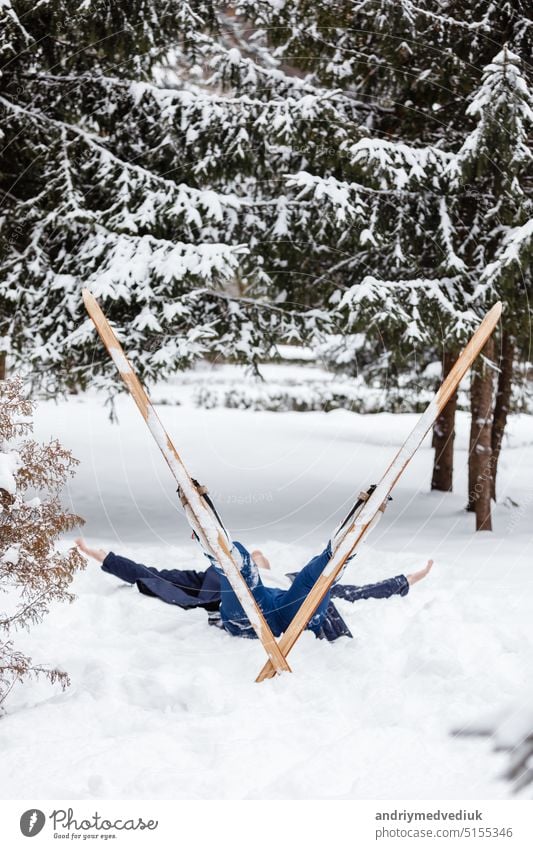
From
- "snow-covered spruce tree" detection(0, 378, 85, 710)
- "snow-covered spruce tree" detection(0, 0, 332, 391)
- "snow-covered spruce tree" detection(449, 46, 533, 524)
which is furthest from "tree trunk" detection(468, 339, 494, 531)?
"snow-covered spruce tree" detection(0, 378, 85, 710)

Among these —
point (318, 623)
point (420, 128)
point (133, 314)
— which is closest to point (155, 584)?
point (318, 623)

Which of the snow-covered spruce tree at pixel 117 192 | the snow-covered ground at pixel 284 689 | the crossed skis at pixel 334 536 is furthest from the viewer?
the snow-covered spruce tree at pixel 117 192

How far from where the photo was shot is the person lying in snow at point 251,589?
168 inches

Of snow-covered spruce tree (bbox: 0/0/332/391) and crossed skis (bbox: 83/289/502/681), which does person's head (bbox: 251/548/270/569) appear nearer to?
crossed skis (bbox: 83/289/502/681)

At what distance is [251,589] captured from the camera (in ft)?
14.3

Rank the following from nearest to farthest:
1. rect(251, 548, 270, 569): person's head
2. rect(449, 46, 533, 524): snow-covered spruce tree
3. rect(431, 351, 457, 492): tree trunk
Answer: rect(251, 548, 270, 569): person's head, rect(449, 46, 533, 524): snow-covered spruce tree, rect(431, 351, 457, 492): tree trunk

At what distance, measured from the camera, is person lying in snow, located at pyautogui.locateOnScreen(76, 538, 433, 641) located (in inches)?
168

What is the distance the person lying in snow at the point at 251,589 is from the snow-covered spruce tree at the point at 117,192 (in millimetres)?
2084

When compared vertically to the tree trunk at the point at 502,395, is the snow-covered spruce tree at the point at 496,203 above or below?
above

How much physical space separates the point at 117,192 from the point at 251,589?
455cm

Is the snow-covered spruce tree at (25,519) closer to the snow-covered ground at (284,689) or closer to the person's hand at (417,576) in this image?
the snow-covered ground at (284,689)

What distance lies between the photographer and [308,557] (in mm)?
6738

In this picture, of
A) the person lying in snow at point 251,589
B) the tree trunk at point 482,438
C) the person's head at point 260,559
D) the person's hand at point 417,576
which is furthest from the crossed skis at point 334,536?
the tree trunk at point 482,438

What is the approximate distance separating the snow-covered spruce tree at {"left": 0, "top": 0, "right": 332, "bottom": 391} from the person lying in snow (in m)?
2.08
